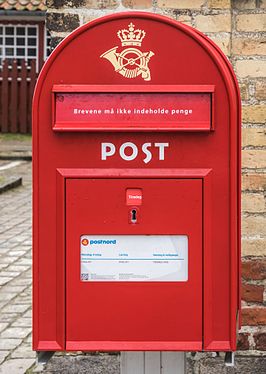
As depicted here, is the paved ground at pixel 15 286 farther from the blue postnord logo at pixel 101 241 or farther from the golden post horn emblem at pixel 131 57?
the golden post horn emblem at pixel 131 57

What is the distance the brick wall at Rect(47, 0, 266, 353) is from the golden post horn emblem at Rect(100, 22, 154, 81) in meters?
1.18

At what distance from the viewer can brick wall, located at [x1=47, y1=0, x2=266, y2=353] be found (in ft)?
13.2

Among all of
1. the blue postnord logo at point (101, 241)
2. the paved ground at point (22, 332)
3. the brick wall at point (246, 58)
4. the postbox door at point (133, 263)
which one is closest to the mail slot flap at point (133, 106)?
the postbox door at point (133, 263)

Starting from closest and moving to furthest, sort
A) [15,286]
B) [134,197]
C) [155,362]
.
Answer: [134,197] < [155,362] < [15,286]

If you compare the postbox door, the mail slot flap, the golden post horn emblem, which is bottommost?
the postbox door

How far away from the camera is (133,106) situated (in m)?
2.88

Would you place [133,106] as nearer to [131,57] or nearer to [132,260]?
[131,57]

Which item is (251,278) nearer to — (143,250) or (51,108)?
(143,250)

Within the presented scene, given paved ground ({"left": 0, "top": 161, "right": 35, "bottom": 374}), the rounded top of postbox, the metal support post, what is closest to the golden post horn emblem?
the rounded top of postbox

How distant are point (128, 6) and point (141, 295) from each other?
5.68ft

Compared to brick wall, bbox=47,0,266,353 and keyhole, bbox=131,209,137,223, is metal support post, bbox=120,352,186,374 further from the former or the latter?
brick wall, bbox=47,0,266,353

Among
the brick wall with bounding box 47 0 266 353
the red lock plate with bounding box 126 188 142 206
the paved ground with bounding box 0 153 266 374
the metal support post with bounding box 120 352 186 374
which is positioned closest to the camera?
the red lock plate with bounding box 126 188 142 206

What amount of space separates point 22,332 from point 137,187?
2.95 m

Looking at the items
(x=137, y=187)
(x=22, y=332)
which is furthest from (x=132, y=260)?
(x=22, y=332)
